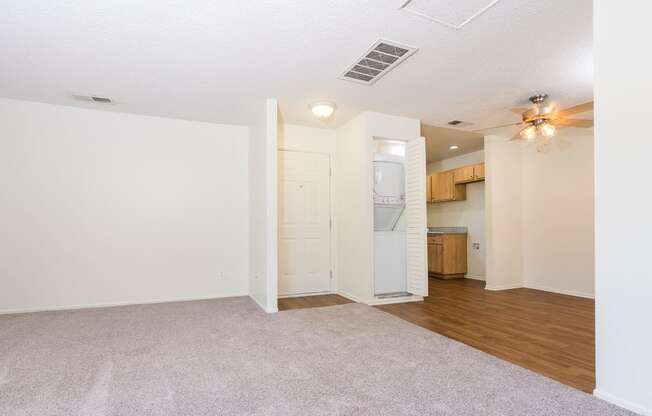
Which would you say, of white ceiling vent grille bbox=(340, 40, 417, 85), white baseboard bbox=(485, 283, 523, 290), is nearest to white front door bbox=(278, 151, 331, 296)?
white ceiling vent grille bbox=(340, 40, 417, 85)

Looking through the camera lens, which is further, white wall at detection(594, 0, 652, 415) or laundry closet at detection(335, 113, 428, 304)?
laundry closet at detection(335, 113, 428, 304)

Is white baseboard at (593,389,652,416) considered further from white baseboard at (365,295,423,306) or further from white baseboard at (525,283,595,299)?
white baseboard at (525,283,595,299)

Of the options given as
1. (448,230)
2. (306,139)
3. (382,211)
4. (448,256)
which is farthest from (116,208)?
(448,230)

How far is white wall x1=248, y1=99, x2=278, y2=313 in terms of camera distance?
12.8ft

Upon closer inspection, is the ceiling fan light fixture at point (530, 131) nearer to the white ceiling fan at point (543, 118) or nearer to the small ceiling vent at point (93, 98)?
the white ceiling fan at point (543, 118)

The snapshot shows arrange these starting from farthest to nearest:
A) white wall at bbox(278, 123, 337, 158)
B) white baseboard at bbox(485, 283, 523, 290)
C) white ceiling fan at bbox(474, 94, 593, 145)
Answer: white baseboard at bbox(485, 283, 523, 290) → white wall at bbox(278, 123, 337, 158) → white ceiling fan at bbox(474, 94, 593, 145)

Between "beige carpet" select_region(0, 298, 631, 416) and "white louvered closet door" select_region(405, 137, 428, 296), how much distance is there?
1.17m

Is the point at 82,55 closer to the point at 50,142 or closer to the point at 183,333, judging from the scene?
the point at 50,142

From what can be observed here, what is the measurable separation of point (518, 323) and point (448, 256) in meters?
3.17

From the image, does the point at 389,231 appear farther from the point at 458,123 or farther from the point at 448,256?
the point at 448,256

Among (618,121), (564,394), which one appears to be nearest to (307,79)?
(618,121)

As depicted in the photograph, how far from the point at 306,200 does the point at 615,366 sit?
3858mm

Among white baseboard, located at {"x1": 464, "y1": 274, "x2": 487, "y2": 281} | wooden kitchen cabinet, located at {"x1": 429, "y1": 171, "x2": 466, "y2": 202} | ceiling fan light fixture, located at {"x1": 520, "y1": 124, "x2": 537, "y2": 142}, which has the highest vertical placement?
ceiling fan light fixture, located at {"x1": 520, "y1": 124, "x2": 537, "y2": 142}

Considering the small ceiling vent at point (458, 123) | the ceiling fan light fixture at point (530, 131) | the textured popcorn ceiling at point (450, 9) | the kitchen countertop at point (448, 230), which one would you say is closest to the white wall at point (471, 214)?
the kitchen countertop at point (448, 230)
